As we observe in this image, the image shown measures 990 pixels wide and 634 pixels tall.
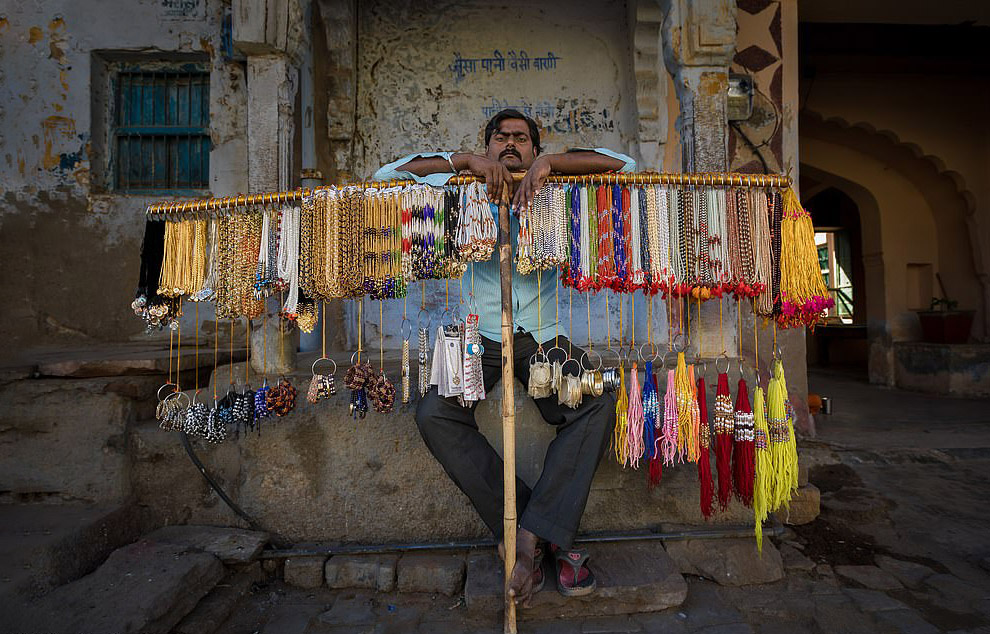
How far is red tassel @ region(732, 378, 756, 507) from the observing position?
2.40 m

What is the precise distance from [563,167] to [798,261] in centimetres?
115

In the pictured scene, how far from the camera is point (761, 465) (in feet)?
7.86

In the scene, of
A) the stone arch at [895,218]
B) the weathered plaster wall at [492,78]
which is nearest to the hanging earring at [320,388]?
the weathered plaster wall at [492,78]

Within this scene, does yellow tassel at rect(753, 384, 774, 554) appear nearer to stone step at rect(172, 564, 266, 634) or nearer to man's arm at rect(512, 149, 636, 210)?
man's arm at rect(512, 149, 636, 210)

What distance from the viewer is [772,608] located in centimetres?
226

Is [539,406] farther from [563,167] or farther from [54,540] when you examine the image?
[54,540]

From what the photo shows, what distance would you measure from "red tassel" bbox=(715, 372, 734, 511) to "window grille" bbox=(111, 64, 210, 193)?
15.2ft

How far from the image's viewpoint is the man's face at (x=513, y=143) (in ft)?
8.11

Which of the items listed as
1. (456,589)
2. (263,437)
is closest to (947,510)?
(456,589)

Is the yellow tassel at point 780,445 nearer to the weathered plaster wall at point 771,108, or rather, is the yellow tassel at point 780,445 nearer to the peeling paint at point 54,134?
the weathered plaster wall at point 771,108

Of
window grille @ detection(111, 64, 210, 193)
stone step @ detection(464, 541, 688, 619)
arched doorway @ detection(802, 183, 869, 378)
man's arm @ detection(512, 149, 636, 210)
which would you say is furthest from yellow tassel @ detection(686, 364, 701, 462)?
arched doorway @ detection(802, 183, 869, 378)

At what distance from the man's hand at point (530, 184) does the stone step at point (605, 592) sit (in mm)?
1611

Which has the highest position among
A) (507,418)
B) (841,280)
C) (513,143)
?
(841,280)

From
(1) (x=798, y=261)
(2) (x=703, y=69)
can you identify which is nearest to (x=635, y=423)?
(1) (x=798, y=261)
